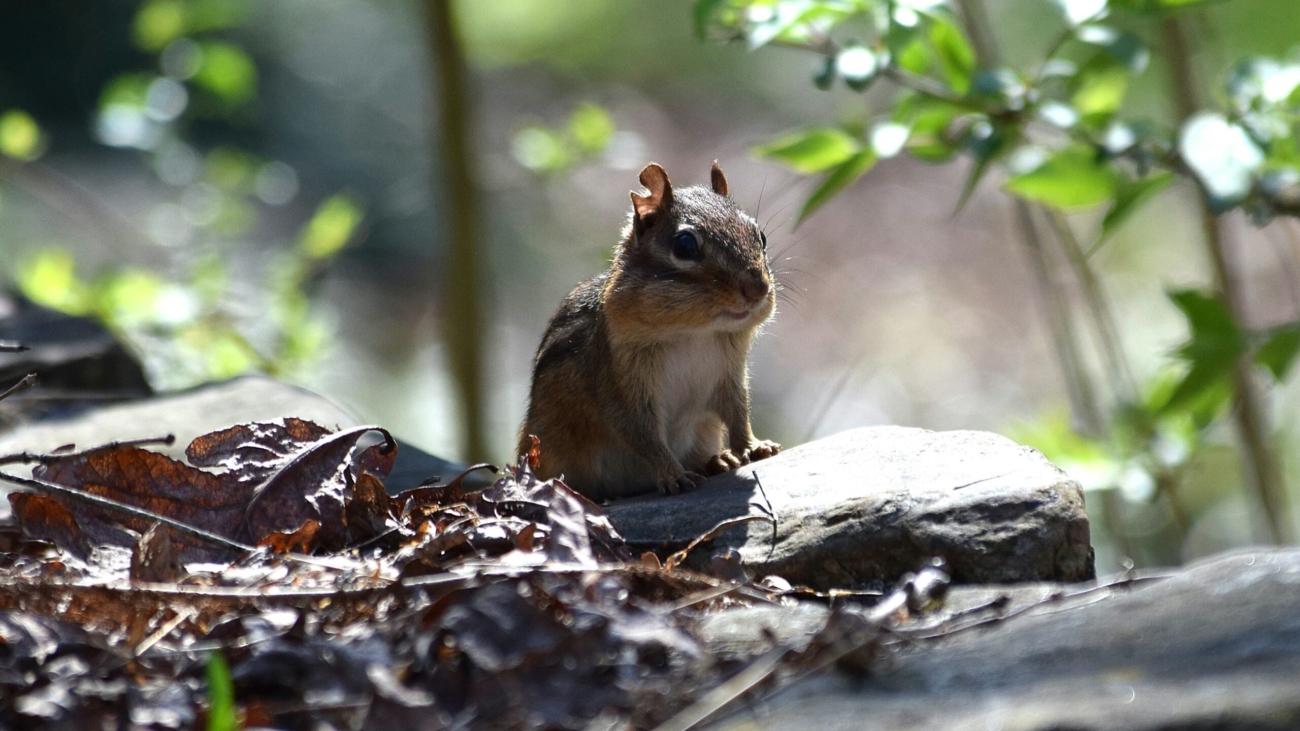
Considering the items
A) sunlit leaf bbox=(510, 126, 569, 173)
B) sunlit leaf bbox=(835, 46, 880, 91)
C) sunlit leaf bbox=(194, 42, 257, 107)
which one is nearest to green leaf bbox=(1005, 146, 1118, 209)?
sunlit leaf bbox=(835, 46, 880, 91)

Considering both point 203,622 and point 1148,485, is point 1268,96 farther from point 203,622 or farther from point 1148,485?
point 203,622

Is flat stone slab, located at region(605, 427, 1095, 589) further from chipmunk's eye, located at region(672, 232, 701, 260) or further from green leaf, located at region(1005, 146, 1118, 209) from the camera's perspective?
chipmunk's eye, located at region(672, 232, 701, 260)

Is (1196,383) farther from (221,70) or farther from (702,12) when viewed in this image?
(221,70)

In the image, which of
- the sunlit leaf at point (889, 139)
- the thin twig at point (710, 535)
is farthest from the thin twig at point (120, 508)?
the sunlit leaf at point (889, 139)

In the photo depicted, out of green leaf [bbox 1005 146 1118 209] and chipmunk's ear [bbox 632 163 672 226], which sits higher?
chipmunk's ear [bbox 632 163 672 226]

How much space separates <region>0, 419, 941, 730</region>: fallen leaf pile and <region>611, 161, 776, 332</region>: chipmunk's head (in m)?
1.06

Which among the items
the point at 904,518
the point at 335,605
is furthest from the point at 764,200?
the point at 335,605

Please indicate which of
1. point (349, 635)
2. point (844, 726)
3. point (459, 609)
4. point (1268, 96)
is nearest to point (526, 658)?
point (459, 609)

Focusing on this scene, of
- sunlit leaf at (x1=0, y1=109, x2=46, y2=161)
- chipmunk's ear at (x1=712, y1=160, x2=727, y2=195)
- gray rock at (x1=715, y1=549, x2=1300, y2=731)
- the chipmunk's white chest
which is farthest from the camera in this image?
sunlit leaf at (x1=0, y1=109, x2=46, y2=161)

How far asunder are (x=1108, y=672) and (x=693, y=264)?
2201 mm

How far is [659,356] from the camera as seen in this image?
409cm

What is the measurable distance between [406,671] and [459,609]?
0.13 m

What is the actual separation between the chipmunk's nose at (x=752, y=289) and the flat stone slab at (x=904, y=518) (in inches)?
26.0

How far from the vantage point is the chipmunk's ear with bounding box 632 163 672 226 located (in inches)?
162
